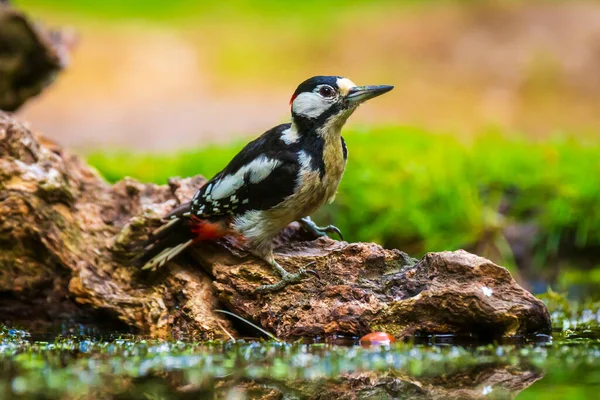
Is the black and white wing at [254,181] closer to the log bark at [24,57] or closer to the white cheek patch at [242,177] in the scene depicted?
the white cheek patch at [242,177]

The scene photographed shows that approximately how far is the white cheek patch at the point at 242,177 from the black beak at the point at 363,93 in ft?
1.55

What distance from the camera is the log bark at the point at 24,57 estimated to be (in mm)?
7000

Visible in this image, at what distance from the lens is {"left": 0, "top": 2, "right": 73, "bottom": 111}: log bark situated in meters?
7.00

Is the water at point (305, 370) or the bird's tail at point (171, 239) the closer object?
the water at point (305, 370)

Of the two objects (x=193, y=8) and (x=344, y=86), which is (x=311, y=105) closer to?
(x=344, y=86)

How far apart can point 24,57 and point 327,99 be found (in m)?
3.65

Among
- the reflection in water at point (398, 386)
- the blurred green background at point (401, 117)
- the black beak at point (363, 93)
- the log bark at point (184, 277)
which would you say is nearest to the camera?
the reflection in water at point (398, 386)

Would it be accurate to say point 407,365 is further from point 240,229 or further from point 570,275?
point 570,275

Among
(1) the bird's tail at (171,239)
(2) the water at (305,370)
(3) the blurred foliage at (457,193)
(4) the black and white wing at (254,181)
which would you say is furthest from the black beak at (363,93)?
(3) the blurred foliage at (457,193)

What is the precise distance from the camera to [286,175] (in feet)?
14.3

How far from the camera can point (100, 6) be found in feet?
64.5

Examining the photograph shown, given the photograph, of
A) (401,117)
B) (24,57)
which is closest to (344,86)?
(24,57)

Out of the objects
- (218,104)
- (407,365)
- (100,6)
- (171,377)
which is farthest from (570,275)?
(100,6)

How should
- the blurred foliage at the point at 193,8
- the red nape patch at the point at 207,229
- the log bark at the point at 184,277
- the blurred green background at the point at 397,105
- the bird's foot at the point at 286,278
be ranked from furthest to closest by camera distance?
the blurred foliage at the point at 193,8 → the blurred green background at the point at 397,105 → the red nape patch at the point at 207,229 → the bird's foot at the point at 286,278 → the log bark at the point at 184,277
